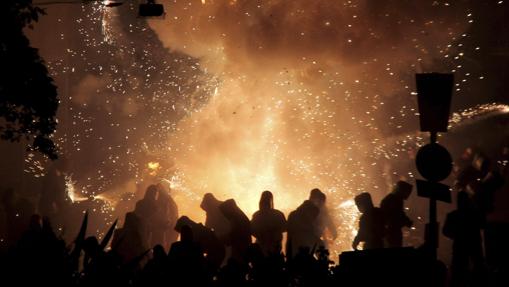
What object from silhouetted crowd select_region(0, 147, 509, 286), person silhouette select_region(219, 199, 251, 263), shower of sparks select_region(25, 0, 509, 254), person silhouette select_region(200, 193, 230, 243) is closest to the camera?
silhouetted crowd select_region(0, 147, 509, 286)

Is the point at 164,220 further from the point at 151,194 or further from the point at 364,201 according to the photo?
the point at 364,201

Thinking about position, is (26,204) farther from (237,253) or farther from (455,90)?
(455,90)

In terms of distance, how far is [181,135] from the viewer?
19859 mm

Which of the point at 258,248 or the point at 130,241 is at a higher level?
the point at 130,241

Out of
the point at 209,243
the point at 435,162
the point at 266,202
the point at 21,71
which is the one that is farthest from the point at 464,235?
the point at 21,71

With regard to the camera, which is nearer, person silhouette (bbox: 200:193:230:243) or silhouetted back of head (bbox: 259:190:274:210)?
silhouetted back of head (bbox: 259:190:274:210)

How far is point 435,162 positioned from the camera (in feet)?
20.9

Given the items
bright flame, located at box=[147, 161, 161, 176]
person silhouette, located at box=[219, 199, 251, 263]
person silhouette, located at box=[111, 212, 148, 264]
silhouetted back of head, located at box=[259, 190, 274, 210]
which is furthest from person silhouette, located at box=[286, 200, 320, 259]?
bright flame, located at box=[147, 161, 161, 176]

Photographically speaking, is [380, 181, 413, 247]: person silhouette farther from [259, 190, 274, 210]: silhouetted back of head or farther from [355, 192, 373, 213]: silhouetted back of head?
[259, 190, 274, 210]: silhouetted back of head

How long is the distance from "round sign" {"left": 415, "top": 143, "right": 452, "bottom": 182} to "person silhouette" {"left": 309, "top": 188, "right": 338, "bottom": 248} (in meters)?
3.12

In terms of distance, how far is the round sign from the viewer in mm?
6340

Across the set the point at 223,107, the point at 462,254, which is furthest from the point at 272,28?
the point at 462,254

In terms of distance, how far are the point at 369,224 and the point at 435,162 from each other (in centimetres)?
242

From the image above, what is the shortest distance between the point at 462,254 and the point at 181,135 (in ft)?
43.7
